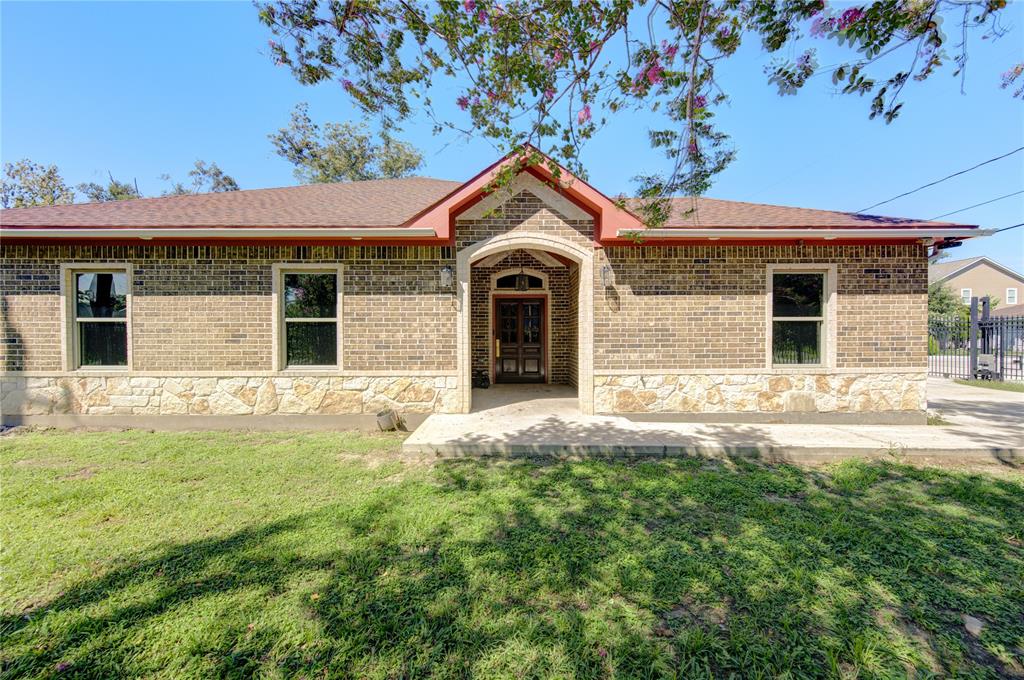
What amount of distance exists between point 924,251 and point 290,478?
1092 centimetres

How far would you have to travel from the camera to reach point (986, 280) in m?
36.1

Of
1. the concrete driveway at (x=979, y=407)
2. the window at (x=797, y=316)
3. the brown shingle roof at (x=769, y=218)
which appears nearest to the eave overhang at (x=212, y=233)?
the brown shingle roof at (x=769, y=218)

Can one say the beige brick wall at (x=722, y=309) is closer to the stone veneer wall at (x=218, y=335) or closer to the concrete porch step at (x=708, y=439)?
the concrete porch step at (x=708, y=439)

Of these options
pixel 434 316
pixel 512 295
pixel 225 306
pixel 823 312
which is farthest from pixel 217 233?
pixel 823 312

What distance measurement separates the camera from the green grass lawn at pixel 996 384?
11.3 m

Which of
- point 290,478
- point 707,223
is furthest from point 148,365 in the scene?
point 707,223

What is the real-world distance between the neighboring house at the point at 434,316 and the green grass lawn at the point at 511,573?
255cm

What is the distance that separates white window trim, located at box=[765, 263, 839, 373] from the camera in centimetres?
738

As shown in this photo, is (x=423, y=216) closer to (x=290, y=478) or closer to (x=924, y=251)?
(x=290, y=478)

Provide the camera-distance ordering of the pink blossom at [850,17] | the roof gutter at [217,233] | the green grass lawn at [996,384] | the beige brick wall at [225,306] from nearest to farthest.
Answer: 1. the pink blossom at [850,17]
2. the roof gutter at [217,233]
3. the beige brick wall at [225,306]
4. the green grass lawn at [996,384]

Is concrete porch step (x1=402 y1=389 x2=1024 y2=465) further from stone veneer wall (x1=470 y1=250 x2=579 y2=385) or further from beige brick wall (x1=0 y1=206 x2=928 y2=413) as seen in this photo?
stone veneer wall (x1=470 y1=250 x2=579 y2=385)

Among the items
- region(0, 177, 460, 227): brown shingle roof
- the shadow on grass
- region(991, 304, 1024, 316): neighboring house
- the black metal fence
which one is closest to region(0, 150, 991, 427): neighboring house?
region(0, 177, 460, 227): brown shingle roof

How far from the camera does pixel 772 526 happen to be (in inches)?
143

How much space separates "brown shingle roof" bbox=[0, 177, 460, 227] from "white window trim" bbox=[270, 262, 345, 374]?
758 millimetres
